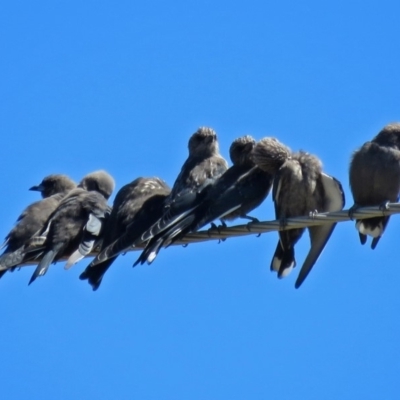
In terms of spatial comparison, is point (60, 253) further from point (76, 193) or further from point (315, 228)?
point (315, 228)

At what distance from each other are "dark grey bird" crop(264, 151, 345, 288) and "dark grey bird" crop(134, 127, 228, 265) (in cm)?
73

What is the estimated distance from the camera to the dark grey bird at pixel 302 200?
38.0ft

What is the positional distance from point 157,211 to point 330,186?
159 centimetres

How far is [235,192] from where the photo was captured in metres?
11.7

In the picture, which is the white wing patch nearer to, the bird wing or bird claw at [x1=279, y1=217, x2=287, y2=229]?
the bird wing

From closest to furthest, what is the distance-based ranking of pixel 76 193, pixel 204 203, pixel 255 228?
pixel 255 228 < pixel 204 203 < pixel 76 193

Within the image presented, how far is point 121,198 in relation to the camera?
12055 millimetres

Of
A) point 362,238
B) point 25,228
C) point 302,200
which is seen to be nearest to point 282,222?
point 302,200

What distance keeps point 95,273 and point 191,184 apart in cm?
134

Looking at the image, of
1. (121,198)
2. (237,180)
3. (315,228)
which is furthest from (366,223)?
(121,198)

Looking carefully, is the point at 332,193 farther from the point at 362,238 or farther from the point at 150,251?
the point at 150,251

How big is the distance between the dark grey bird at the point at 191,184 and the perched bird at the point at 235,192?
0.06 meters

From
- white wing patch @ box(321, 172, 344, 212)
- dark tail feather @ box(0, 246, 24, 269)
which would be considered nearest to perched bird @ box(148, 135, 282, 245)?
white wing patch @ box(321, 172, 344, 212)

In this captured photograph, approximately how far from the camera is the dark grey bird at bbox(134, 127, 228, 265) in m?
11.1
